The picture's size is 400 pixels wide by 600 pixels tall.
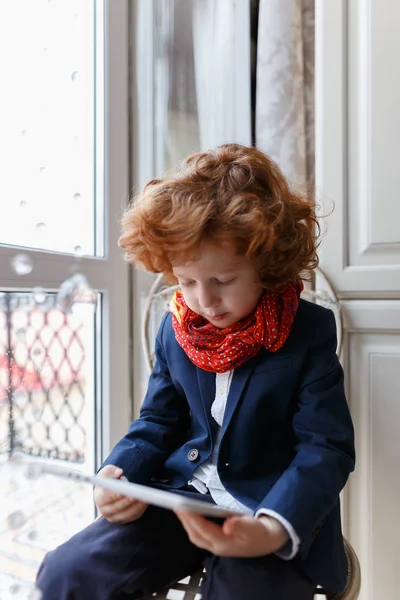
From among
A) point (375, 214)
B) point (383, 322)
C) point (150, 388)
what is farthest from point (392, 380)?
point (150, 388)

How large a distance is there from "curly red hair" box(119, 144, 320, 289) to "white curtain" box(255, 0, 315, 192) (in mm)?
487

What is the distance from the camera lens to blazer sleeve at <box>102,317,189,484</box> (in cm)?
72

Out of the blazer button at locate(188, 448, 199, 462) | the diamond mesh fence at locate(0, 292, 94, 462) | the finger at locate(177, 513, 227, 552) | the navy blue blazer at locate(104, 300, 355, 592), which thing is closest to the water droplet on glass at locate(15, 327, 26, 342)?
the diamond mesh fence at locate(0, 292, 94, 462)

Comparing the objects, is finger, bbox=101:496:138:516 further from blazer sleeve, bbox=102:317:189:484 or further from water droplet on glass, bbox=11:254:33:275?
water droplet on glass, bbox=11:254:33:275

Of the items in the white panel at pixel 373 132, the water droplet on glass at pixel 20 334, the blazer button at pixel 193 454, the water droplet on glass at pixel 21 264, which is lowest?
the blazer button at pixel 193 454

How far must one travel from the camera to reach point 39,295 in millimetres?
875

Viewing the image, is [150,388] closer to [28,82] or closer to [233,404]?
[233,404]

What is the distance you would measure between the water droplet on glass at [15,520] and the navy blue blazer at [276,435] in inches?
6.7

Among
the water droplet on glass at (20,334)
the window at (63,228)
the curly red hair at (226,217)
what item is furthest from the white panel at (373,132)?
the water droplet on glass at (20,334)

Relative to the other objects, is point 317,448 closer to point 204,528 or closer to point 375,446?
point 204,528

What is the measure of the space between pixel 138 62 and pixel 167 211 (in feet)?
2.44

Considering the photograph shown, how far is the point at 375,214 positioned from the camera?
94 centimetres

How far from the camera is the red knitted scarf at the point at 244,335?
681mm

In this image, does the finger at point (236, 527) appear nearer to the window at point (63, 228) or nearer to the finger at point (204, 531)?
the finger at point (204, 531)
